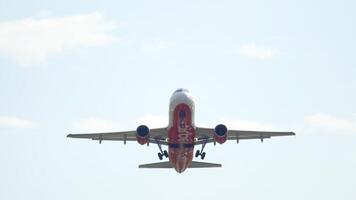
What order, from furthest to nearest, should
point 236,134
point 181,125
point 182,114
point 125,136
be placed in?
point 125,136
point 236,134
point 181,125
point 182,114

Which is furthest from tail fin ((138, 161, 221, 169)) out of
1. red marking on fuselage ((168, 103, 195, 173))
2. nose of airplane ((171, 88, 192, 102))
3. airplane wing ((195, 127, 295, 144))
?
nose of airplane ((171, 88, 192, 102))

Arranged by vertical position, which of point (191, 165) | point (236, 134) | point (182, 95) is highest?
point (182, 95)

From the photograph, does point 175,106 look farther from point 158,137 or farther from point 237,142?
point 237,142

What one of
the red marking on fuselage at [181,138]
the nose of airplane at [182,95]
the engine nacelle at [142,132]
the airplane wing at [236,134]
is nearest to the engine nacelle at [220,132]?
the red marking on fuselage at [181,138]

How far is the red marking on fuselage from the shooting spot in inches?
1956

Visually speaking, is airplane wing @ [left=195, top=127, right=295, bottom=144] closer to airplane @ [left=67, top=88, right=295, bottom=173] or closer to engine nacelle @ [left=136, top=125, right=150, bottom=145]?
airplane @ [left=67, top=88, right=295, bottom=173]

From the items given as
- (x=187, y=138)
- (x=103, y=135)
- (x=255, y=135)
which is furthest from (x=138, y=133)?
(x=255, y=135)

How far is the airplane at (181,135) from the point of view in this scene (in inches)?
1965

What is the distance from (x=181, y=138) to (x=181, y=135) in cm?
53

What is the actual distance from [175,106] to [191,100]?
121 centimetres

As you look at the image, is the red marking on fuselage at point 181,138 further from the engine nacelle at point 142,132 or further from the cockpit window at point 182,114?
the engine nacelle at point 142,132

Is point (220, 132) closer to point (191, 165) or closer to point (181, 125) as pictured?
point (181, 125)

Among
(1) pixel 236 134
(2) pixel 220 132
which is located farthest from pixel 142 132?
(1) pixel 236 134

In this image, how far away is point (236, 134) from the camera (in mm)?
57531
